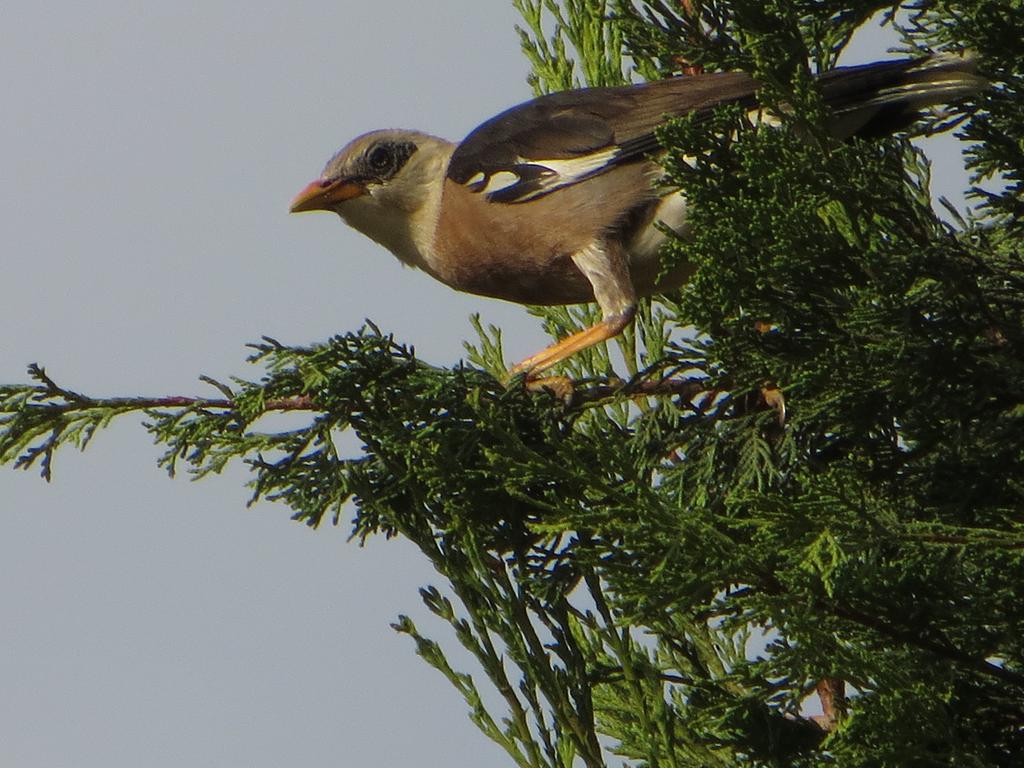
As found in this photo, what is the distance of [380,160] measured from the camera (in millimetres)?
6277

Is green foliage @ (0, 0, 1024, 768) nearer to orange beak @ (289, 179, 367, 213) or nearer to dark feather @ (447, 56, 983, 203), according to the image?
dark feather @ (447, 56, 983, 203)

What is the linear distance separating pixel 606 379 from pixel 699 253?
42.6 inches

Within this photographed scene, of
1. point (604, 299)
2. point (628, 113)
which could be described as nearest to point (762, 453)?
point (604, 299)

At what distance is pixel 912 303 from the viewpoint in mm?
3221

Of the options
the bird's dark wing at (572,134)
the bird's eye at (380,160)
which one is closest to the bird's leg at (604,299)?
the bird's dark wing at (572,134)

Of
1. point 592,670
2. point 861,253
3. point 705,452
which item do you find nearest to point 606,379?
point 705,452

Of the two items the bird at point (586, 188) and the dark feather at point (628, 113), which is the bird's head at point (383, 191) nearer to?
the bird at point (586, 188)

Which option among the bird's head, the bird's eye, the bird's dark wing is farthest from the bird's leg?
the bird's eye

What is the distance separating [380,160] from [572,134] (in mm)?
1201

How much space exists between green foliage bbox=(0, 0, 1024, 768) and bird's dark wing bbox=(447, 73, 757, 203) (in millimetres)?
819

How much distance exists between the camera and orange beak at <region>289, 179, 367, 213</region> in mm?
6098

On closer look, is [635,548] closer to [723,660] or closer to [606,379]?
[606,379]

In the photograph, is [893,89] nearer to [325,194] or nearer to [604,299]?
[604,299]

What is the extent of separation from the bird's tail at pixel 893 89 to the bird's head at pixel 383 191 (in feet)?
6.52
